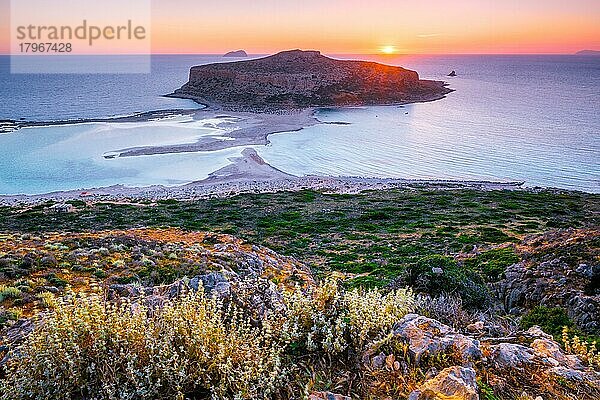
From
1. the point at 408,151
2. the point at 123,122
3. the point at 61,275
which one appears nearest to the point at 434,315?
the point at 61,275

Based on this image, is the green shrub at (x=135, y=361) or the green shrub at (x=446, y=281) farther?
the green shrub at (x=446, y=281)

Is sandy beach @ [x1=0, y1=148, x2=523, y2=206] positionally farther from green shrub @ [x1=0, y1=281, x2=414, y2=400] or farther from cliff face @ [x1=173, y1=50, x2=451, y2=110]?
cliff face @ [x1=173, y1=50, x2=451, y2=110]

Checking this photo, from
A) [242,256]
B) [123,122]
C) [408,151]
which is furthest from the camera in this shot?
[123,122]

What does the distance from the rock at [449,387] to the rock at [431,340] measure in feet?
1.22

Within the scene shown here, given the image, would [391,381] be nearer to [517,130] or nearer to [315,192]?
[315,192]

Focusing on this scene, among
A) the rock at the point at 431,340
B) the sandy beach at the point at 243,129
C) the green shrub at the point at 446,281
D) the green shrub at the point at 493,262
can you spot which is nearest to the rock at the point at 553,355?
the rock at the point at 431,340

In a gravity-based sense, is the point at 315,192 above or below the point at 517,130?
below

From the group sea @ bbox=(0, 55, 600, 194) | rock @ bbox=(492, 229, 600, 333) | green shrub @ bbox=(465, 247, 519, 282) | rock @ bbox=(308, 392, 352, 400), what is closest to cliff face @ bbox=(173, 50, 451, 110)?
sea @ bbox=(0, 55, 600, 194)

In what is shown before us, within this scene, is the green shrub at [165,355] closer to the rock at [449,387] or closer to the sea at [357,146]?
the rock at [449,387]

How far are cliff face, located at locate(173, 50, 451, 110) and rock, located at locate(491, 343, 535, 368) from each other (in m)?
85.9

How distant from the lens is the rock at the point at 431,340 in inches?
151

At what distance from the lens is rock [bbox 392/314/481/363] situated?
3.83 metres

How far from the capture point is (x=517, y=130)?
62.2 m

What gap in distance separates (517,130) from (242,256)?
6025 cm
